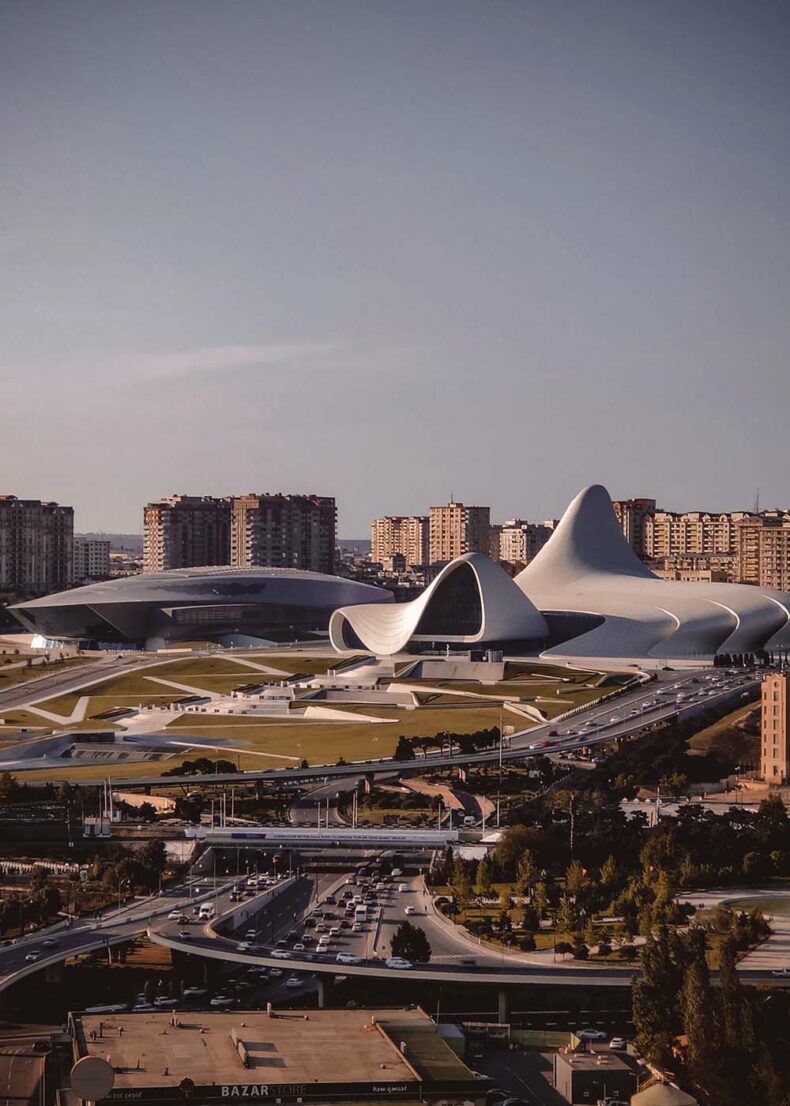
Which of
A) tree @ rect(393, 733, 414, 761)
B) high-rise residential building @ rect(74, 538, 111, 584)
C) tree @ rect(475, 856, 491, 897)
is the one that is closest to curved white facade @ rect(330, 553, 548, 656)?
tree @ rect(393, 733, 414, 761)

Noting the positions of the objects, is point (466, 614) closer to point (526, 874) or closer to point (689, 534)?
point (526, 874)

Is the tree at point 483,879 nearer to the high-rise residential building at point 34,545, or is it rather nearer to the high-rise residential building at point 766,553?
the high-rise residential building at point 766,553

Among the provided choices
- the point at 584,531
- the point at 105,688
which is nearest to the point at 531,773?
the point at 105,688

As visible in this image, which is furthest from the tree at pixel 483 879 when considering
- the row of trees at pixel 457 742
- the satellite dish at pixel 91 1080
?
the row of trees at pixel 457 742

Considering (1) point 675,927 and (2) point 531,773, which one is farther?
(2) point 531,773

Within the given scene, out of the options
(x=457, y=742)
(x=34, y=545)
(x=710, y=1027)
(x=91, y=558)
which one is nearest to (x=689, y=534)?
(x=34, y=545)

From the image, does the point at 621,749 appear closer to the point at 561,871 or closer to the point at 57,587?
the point at 561,871
